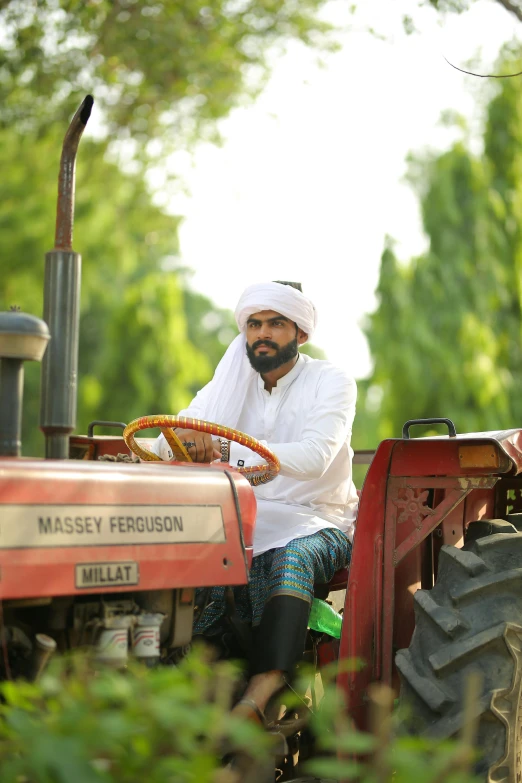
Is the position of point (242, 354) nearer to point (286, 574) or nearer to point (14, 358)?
point (286, 574)

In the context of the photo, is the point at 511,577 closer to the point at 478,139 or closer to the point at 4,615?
the point at 4,615

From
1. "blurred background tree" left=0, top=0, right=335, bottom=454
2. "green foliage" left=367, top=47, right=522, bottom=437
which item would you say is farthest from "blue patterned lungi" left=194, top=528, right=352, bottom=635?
"green foliage" left=367, top=47, right=522, bottom=437

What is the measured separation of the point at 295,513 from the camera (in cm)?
365

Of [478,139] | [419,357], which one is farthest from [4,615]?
[478,139]

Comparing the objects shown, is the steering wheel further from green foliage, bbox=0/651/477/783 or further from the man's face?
green foliage, bbox=0/651/477/783

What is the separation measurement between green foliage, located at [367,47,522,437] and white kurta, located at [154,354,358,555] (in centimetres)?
1593

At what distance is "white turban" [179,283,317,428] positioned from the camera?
4.00 m

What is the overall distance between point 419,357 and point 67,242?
17.4 m

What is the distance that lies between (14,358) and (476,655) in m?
1.51

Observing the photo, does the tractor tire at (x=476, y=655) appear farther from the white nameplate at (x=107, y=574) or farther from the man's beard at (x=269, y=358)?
the man's beard at (x=269, y=358)

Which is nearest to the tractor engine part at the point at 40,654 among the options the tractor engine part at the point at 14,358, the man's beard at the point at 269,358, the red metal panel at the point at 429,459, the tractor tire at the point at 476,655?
the tractor engine part at the point at 14,358

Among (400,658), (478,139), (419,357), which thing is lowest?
(400,658)

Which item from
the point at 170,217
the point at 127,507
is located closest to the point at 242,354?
the point at 127,507

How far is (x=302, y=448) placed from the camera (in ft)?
11.2
